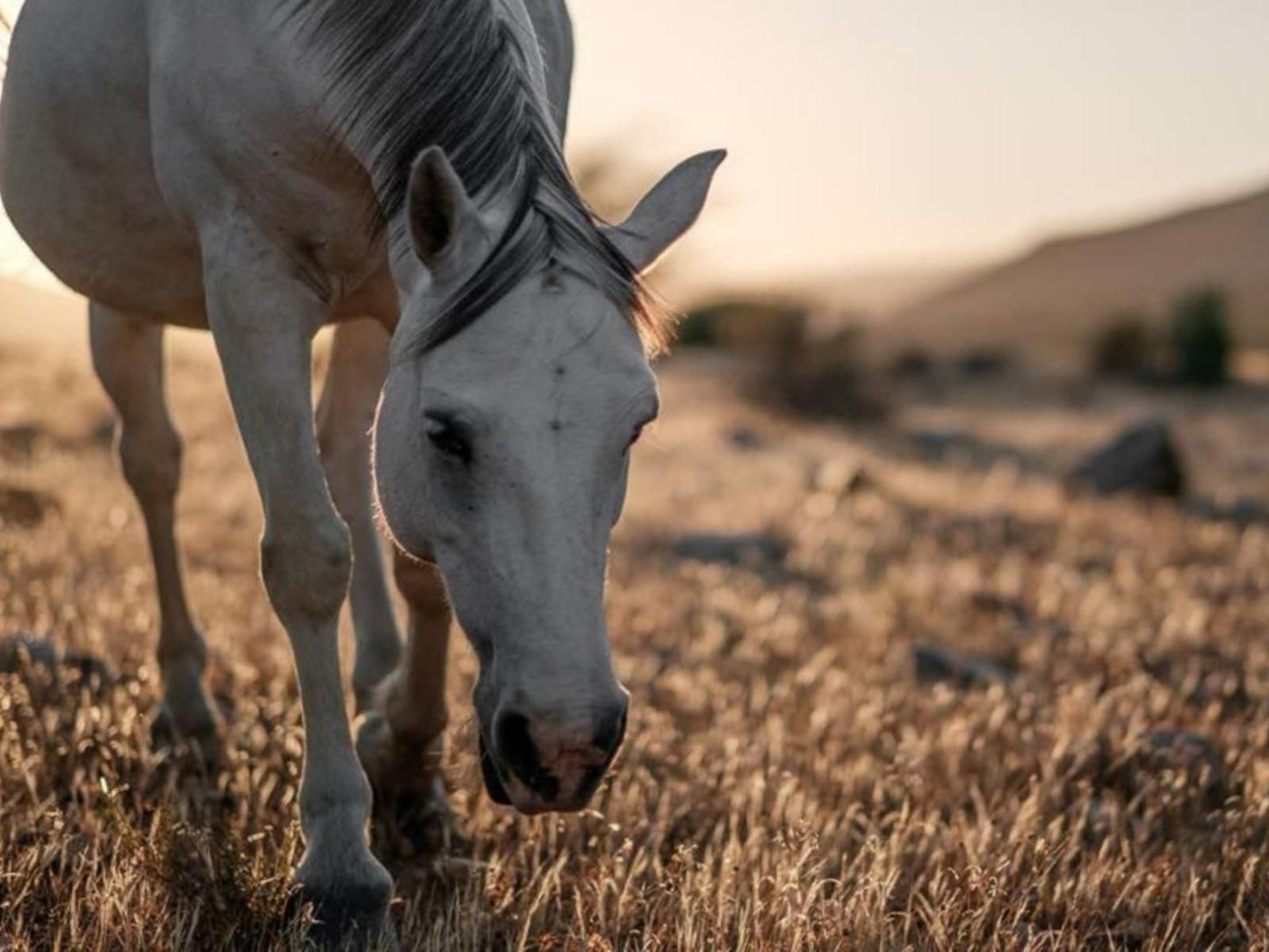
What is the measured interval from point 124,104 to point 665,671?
101 inches

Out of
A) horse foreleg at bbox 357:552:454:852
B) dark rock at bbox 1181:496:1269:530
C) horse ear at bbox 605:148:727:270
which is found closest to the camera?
horse ear at bbox 605:148:727:270

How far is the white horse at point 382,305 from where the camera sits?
7.30 ft

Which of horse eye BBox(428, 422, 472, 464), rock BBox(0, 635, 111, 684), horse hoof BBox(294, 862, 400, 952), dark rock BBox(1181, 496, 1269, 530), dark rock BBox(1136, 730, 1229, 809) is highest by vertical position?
horse eye BBox(428, 422, 472, 464)

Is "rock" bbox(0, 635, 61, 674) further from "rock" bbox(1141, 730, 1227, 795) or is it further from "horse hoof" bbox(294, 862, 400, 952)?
"rock" bbox(1141, 730, 1227, 795)

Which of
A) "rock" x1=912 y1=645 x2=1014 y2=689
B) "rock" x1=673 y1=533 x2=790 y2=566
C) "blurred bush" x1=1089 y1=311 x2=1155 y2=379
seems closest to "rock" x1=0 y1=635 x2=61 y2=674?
"rock" x1=912 y1=645 x2=1014 y2=689

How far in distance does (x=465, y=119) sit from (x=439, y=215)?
0.32 m

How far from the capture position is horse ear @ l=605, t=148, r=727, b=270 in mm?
2531

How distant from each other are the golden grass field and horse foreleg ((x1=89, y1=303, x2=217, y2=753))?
263mm

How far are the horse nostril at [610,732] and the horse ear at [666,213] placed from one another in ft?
2.56

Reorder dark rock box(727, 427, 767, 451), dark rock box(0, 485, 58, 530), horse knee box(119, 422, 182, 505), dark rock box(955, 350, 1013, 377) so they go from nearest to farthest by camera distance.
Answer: horse knee box(119, 422, 182, 505) < dark rock box(0, 485, 58, 530) < dark rock box(727, 427, 767, 451) < dark rock box(955, 350, 1013, 377)

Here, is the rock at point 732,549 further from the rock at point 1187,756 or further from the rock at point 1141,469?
the rock at point 1141,469

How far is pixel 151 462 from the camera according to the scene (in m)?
4.30

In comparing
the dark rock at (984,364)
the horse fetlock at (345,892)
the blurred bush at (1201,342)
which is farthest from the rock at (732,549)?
the blurred bush at (1201,342)

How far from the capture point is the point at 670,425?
16.4m
